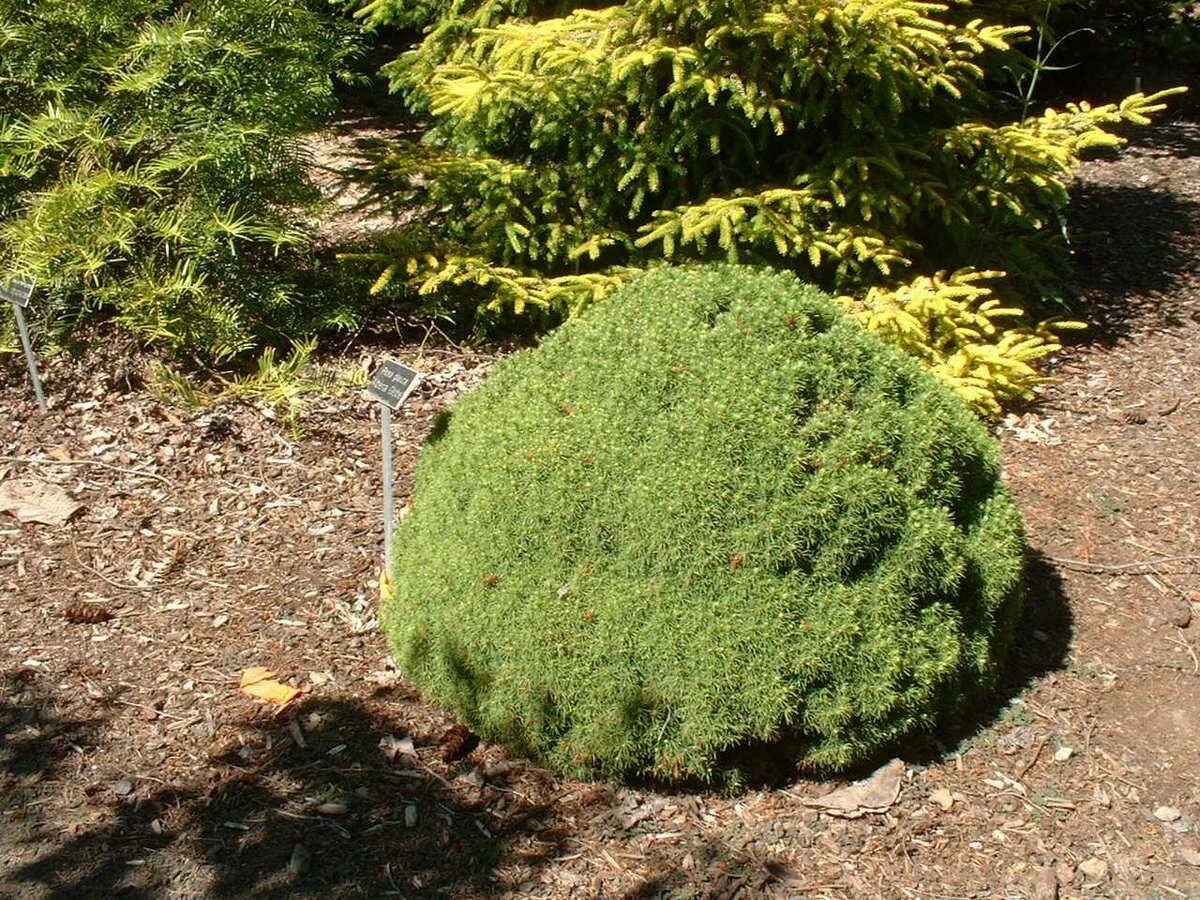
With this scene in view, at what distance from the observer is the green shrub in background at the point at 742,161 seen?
5195 millimetres

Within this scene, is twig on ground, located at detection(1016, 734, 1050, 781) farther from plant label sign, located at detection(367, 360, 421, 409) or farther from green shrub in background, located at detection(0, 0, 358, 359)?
green shrub in background, located at detection(0, 0, 358, 359)

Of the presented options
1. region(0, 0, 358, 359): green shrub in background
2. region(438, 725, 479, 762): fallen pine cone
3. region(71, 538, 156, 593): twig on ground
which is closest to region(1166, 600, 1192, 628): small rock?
region(438, 725, 479, 762): fallen pine cone

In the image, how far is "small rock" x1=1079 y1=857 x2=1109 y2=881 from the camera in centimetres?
323

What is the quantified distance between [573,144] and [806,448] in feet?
9.46

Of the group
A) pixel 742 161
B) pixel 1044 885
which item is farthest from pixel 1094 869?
pixel 742 161

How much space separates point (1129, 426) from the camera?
563 centimetres

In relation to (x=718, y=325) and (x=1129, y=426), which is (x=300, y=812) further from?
(x=1129, y=426)

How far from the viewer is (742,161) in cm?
589

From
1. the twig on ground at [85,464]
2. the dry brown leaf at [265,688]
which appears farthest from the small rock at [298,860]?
the twig on ground at [85,464]

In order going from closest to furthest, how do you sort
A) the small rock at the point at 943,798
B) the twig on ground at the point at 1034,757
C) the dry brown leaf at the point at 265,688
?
the small rock at the point at 943,798, the twig on ground at the point at 1034,757, the dry brown leaf at the point at 265,688

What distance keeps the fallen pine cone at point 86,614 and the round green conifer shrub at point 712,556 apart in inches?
51.2

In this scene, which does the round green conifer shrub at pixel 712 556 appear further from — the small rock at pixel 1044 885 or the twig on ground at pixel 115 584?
Answer: the twig on ground at pixel 115 584

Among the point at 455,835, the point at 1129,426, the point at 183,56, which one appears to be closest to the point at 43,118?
the point at 183,56

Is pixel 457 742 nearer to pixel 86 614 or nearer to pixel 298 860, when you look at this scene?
pixel 298 860
